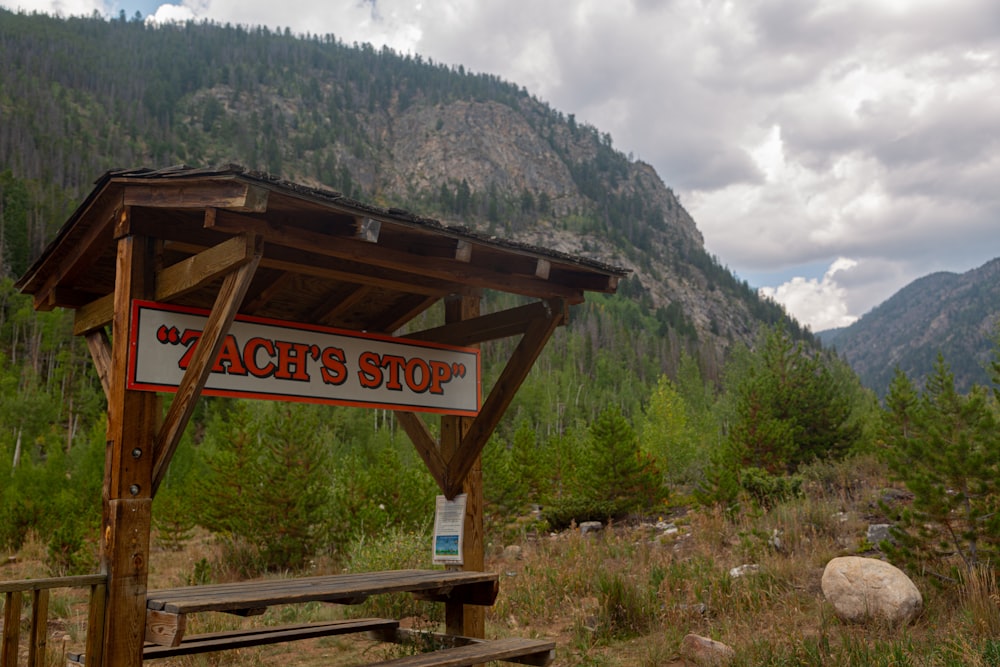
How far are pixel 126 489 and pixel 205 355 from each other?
0.80 meters

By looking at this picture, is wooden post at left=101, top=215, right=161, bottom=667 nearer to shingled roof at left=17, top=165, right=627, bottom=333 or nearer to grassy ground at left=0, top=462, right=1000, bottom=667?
shingled roof at left=17, top=165, right=627, bottom=333

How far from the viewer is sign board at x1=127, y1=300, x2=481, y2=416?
4457 mm

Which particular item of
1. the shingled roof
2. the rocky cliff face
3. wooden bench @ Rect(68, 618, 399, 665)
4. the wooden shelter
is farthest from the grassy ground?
the rocky cliff face

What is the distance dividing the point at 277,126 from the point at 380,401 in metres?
148

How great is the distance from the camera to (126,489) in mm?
4000

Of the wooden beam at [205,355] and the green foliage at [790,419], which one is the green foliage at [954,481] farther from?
the green foliage at [790,419]

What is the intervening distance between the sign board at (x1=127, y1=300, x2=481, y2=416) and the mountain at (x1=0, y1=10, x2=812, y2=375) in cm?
8373

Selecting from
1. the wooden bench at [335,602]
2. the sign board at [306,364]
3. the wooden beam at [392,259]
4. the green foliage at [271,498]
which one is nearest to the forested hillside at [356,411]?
the green foliage at [271,498]

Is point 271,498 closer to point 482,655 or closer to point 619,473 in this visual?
point 619,473

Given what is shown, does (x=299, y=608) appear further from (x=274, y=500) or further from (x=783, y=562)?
(x=783, y=562)

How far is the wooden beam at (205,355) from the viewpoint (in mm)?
4086

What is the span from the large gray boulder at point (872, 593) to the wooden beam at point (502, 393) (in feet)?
12.9

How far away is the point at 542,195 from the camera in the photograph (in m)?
158

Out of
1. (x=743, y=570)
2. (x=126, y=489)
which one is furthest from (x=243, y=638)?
(x=743, y=570)
